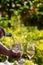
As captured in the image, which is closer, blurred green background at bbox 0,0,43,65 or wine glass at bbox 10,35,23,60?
wine glass at bbox 10,35,23,60

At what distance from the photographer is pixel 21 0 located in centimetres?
278

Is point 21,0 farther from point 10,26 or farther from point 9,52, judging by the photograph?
point 9,52

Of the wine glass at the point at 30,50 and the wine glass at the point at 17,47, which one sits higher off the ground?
the wine glass at the point at 17,47

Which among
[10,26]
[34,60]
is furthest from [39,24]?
[34,60]

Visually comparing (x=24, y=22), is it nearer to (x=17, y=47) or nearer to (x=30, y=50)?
(x=30, y=50)

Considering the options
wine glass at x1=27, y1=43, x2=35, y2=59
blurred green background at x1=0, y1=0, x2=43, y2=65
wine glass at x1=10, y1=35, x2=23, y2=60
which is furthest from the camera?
blurred green background at x1=0, y1=0, x2=43, y2=65

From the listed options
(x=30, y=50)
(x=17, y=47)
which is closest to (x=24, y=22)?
(x=30, y=50)

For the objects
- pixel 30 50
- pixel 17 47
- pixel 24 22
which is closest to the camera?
pixel 17 47

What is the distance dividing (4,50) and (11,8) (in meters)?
0.80

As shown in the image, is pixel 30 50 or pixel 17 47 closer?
pixel 17 47

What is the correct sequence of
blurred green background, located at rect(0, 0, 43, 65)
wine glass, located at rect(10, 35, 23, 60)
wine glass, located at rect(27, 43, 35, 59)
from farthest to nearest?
blurred green background, located at rect(0, 0, 43, 65) < wine glass, located at rect(27, 43, 35, 59) < wine glass, located at rect(10, 35, 23, 60)

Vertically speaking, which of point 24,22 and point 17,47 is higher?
point 17,47

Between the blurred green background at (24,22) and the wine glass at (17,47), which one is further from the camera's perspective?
the blurred green background at (24,22)

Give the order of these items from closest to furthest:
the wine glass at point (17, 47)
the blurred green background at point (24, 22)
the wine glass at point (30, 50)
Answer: the wine glass at point (17, 47), the wine glass at point (30, 50), the blurred green background at point (24, 22)
